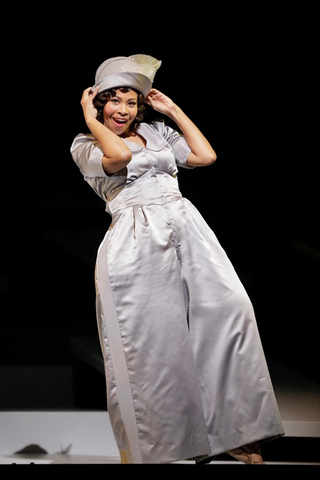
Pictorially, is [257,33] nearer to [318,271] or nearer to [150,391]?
[318,271]

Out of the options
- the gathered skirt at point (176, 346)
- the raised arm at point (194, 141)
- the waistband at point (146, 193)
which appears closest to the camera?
the gathered skirt at point (176, 346)

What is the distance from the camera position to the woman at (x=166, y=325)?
234 centimetres

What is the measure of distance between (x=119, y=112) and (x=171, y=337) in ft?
2.41

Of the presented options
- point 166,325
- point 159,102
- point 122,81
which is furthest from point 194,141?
point 166,325

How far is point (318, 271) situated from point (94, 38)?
1.45 meters

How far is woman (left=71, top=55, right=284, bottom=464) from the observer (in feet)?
7.68

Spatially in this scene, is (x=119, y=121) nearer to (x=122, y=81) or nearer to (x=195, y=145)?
(x=122, y=81)

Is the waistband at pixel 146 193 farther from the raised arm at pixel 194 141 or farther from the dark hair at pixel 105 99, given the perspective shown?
the dark hair at pixel 105 99

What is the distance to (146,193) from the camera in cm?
249

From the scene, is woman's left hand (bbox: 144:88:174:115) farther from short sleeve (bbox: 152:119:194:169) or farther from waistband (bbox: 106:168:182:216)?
waistband (bbox: 106:168:182:216)

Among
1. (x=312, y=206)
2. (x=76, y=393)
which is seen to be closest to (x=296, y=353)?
(x=312, y=206)

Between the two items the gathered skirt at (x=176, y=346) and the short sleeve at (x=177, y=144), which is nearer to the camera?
the gathered skirt at (x=176, y=346)

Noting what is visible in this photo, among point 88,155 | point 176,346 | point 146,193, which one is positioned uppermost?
point 88,155

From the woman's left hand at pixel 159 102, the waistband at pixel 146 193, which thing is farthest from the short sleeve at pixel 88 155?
the woman's left hand at pixel 159 102
